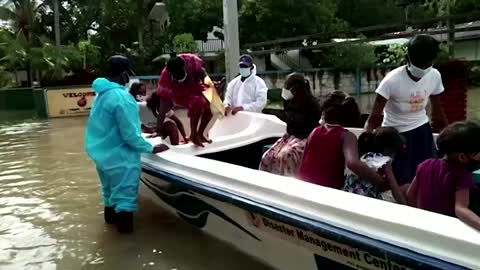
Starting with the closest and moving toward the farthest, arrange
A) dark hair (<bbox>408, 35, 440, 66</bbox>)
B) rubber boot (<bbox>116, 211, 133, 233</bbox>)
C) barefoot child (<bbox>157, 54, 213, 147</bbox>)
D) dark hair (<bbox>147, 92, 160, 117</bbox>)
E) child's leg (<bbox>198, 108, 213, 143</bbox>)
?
dark hair (<bbox>408, 35, 440, 66</bbox>) < rubber boot (<bbox>116, 211, 133, 233</bbox>) < barefoot child (<bbox>157, 54, 213, 147</bbox>) < child's leg (<bbox>198, 108, 213, 143</bbox>) < dark hair (<bbox>147, 92, 160, 117</bbox>)

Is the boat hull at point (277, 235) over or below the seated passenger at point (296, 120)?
below

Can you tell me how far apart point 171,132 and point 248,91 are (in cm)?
160

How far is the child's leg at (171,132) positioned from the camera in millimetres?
5000

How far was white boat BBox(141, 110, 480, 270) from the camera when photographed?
223cm

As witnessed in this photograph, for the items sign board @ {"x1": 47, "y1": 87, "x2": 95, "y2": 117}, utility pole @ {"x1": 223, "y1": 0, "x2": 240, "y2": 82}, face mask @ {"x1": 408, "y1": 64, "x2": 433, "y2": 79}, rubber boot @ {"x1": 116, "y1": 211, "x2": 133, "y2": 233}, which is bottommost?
rubber boot @ {"x1": 116, "y1": 211, "x2": 133, "y2": 233}

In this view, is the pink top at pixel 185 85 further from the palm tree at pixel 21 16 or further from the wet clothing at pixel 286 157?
the palm tree at pixel 21 16

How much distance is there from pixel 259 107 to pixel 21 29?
20.2m

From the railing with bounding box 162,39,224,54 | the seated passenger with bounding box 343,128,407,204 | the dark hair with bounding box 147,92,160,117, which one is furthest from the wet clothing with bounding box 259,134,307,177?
the railing with bounding box 162,39,224,54

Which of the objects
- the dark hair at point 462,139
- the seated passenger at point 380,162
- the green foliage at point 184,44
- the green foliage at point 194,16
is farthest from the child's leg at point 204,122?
the green foliage at point 194,16

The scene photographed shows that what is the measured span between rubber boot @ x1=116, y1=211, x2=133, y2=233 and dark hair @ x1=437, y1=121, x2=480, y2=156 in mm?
3003

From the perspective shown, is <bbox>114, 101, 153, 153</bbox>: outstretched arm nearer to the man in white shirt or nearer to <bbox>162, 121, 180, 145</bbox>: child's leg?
<bbox>162, 121, 180, 145</bbox>: child's leg

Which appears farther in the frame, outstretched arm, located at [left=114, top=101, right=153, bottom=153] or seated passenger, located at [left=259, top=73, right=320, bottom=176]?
outstretched arm, located at [left=114, top=101, right=153, bottom=153]

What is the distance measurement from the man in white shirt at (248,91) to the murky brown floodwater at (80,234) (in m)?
1.60

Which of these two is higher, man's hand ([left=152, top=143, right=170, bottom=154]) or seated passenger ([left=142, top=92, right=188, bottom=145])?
seated passenger ([left=142, top=92, right=188, bottom=145])
